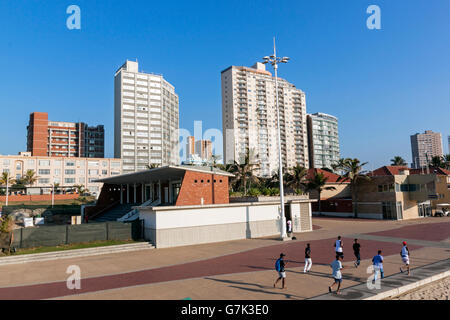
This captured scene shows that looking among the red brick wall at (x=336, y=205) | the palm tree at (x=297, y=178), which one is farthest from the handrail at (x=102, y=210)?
the red brick wall at (x=336, y=205)

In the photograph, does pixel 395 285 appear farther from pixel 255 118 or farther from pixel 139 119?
pixel 255 118

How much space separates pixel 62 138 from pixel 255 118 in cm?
8139

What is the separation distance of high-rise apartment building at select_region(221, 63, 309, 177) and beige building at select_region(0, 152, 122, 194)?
1836 inches

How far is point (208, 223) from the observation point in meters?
24.5

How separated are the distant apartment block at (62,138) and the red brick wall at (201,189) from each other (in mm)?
109819

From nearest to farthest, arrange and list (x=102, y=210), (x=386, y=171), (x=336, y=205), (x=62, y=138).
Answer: (x=102, y=210) < (x=336, y=205) < (x=386, y=171) < (x=62, y=138)

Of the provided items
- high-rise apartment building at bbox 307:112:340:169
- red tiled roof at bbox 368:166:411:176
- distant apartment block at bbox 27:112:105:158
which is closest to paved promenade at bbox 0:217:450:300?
red tiled roof at bbox 368:166:411:176

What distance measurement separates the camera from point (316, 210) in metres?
55.8

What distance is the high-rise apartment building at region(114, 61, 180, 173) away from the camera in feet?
367

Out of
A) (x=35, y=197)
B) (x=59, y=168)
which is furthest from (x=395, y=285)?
(x=59, y=168)

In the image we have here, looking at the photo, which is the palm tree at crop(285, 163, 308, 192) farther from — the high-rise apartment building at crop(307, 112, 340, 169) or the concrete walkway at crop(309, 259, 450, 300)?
the high-rise apartment building at crop(307, 112, 340, 169)

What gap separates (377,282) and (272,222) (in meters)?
16.3
